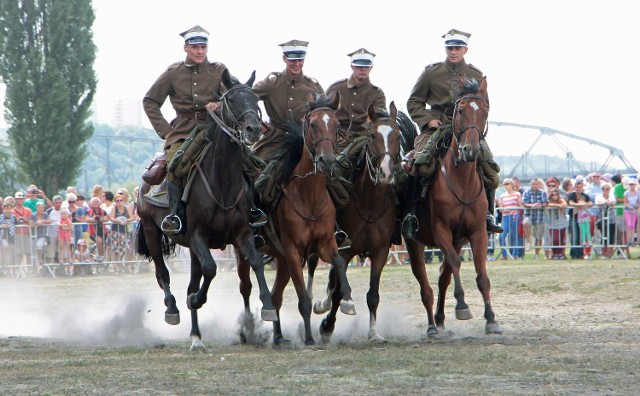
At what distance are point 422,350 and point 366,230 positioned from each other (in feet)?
6.87

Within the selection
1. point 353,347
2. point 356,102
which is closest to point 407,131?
point 356,102

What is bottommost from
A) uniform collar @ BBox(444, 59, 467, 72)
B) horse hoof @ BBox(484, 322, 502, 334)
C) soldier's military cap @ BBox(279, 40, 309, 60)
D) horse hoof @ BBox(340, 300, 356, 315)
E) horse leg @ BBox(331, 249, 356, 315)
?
horse hoof @ BBox(484, 322, 502, 334)

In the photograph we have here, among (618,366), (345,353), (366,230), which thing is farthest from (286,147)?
(618,366)

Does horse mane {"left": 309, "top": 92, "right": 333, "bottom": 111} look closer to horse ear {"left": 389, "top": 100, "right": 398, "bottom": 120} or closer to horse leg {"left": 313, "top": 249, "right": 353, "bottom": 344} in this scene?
horse ear {"left": 389, "top": 100, "right": 398, "bottom": 120}

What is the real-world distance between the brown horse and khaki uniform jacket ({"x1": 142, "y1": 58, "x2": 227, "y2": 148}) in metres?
2.60

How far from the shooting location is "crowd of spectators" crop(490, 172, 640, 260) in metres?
25.2

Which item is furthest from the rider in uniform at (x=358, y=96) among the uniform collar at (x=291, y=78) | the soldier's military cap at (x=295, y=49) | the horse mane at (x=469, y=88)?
the horse mane at (x=469, y=88)

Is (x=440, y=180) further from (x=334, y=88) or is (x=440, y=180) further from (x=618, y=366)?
(x=618, y=366)

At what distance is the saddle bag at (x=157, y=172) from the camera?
1339 centimetres

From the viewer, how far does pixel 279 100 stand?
1398 centimetres

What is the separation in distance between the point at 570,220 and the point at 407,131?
465 inches

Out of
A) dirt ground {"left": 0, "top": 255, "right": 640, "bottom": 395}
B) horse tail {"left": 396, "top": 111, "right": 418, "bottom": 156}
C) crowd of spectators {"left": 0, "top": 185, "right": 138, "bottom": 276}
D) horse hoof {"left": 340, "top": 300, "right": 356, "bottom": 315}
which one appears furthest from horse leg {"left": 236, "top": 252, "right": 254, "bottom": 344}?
crowd of spectators {"left": 0, "top": 185, "right": 138, "bottom": 276}

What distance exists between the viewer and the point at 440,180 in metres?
13.2

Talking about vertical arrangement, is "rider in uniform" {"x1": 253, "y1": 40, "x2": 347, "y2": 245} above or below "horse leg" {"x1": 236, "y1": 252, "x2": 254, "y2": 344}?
above
